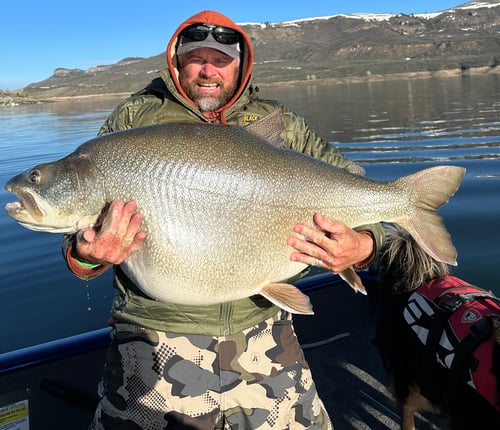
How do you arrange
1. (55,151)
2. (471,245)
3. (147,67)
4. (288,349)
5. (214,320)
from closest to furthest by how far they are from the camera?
(214,320) < (288,349) < (471,245) < (55,151) < (147,67)

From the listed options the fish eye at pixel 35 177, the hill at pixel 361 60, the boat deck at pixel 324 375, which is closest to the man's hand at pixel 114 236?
the fish eye at pixel 35 177

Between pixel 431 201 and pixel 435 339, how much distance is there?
1.10 meters

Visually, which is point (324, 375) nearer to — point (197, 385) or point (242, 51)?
point (197, 385)

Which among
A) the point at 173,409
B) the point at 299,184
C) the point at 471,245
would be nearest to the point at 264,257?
the point at 299,184

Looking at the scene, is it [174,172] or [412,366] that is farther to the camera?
[412,366]

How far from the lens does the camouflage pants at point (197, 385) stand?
264 centimetres

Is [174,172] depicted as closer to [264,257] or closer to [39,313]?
[264,257]

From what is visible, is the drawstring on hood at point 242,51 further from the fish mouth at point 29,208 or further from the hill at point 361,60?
the hill at point 361,60

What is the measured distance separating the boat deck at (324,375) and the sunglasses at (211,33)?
2427mm

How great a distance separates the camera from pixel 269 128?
2602 mm

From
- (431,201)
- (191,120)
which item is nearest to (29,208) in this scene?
(191,120)

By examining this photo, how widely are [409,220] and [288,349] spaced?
42.5 inches

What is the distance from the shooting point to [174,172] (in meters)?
2.39

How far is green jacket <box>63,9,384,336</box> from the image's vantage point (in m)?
2.66
